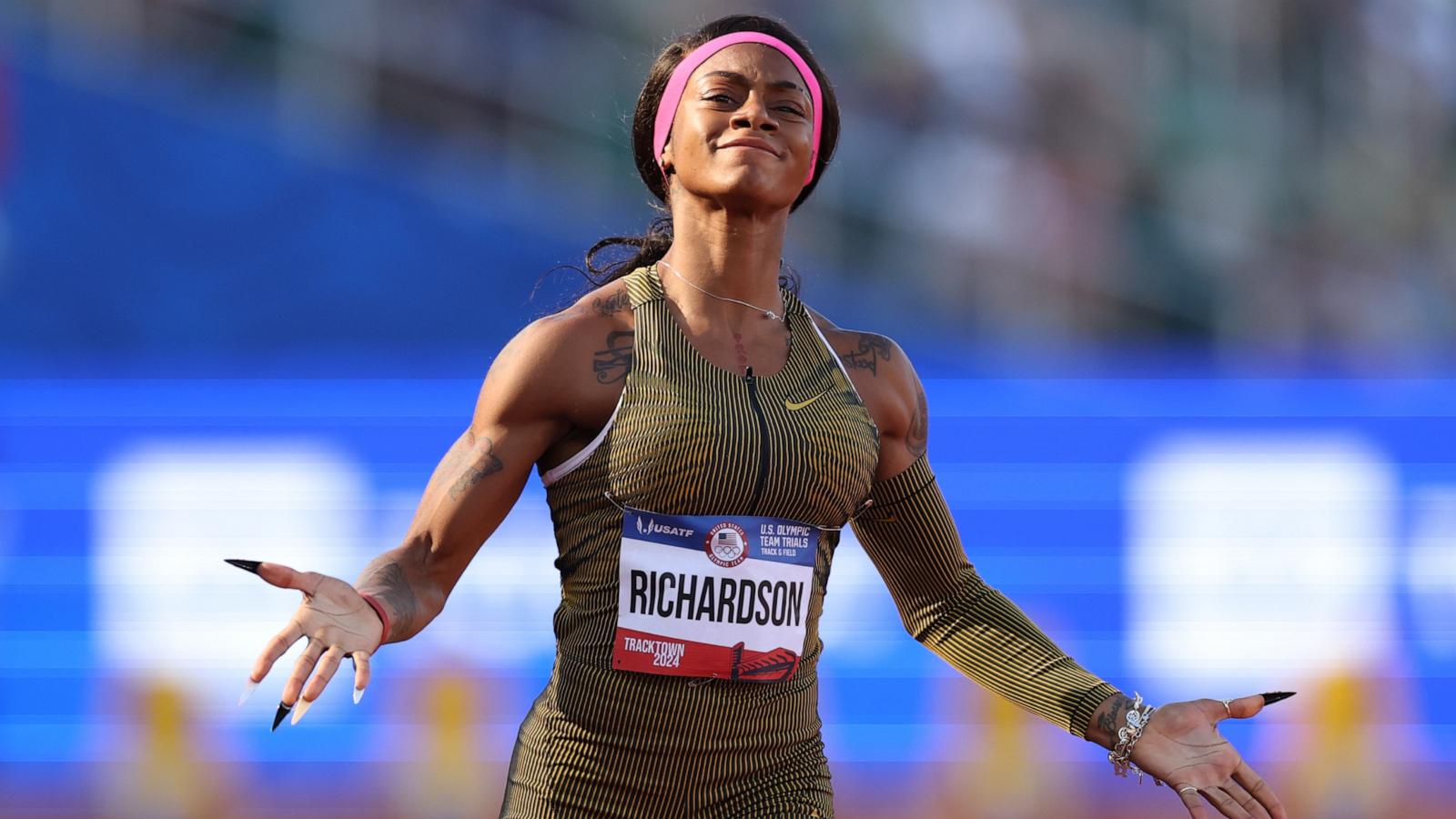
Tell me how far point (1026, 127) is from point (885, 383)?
6958 mm

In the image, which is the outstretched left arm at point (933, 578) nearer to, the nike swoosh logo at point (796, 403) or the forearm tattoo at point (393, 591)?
the nike swoosh logo at point (796, 403)

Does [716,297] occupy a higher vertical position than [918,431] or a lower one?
higher

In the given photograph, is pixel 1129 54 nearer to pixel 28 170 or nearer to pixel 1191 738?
pixel 28 170

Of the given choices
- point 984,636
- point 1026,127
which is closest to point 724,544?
point 984,636

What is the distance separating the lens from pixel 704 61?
119 inches

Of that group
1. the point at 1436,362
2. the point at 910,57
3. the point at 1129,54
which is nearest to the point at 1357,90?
the point at 1129,54

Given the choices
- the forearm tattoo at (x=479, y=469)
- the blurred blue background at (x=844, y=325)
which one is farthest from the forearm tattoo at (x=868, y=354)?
the blurred blue background at (x=844, y=325)

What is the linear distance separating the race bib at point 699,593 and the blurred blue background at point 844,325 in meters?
4.18

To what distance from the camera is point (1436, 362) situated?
880cm

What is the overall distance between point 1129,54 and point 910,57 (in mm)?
1271

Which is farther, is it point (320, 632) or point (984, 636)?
point (984, 636)

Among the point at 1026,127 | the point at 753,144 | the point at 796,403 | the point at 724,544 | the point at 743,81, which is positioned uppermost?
the point at 1026,127

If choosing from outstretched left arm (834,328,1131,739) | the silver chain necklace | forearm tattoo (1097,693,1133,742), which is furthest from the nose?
forearm tattoo (1097,693,1133,742)

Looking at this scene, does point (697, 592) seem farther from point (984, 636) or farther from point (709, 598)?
point (984, 636)
